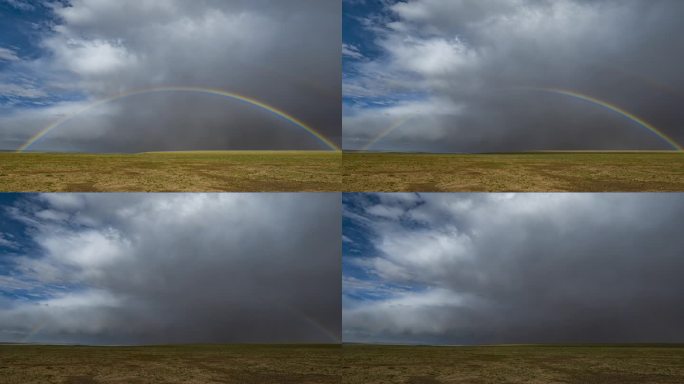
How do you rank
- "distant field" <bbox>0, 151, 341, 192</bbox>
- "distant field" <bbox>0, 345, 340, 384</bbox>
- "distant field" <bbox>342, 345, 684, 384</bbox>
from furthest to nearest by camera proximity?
"distant field" <bbox>0, 151, 341, 192</bbox>
"distant field" <bbox>342, 345, 684, 384</bbox>
"distant field" <bbox>0, 345, 340, 384</bbox>

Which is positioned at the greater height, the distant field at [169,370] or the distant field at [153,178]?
the distant field at [153,178]

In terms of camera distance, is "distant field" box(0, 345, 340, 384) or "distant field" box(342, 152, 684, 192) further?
"distant field" box(342, 152, 684, 192)

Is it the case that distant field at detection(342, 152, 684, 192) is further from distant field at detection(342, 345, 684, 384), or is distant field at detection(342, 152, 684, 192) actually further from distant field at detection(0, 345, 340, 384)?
distant field at detection(0, 345, 340, 384)

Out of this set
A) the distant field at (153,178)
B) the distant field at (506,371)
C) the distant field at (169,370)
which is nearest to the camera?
the distant field at (169,370)

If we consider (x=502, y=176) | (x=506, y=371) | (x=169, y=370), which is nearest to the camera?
(x=169, y=370)

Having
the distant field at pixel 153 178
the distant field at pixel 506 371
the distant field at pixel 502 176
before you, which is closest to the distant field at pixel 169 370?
the distant field at pixel 506 371

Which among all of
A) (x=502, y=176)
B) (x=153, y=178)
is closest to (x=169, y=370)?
(x=153, y=178)

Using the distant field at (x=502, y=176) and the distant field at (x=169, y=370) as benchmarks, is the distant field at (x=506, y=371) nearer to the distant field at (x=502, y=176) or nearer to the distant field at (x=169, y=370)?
the distant field at (x=169, y=370)

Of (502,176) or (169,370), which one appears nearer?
(169,370)

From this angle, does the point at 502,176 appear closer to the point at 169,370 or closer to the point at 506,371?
the point at 506,371

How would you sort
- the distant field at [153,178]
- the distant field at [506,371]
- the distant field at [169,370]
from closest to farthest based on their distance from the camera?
the distant field at [169,370] < the distant field at [506,371] < the distant field at [153,178]

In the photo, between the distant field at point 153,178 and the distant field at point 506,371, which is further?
the distant field at point 153,178

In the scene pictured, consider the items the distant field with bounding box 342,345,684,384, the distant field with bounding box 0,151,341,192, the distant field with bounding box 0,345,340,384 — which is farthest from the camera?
the distant field with bounding box 0,151,341,192

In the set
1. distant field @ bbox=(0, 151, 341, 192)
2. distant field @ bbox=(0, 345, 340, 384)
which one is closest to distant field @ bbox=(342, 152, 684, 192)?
A: distant field @ bbox=(0, 151, 341, 192)
